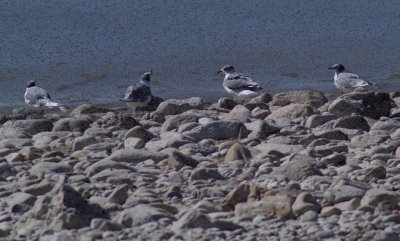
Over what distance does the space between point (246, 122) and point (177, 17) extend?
346 inches

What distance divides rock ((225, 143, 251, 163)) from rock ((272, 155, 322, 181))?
25.9 inches

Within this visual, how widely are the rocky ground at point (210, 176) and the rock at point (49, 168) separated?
1cm

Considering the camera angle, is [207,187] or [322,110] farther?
[322,110]

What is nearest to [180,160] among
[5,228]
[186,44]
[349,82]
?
[5,228]

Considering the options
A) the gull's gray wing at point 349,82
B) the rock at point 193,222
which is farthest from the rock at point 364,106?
the rock at point 193,222

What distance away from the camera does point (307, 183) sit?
7109mm

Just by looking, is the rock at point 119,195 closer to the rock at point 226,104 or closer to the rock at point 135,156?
the rock at point 135,156

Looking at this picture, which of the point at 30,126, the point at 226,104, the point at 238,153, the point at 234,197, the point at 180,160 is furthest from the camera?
the point at 226,104

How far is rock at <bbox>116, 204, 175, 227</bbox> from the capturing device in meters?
6.22

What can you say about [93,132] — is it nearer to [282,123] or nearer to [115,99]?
[282,123]

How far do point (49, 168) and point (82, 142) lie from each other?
1.24 m

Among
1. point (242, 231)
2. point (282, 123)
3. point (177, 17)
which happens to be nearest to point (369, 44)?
point (177, 17)

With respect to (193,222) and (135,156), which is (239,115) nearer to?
(135,156)

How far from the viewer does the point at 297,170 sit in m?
7.38
